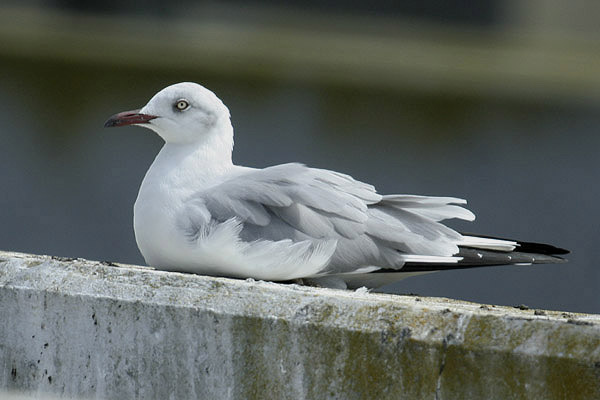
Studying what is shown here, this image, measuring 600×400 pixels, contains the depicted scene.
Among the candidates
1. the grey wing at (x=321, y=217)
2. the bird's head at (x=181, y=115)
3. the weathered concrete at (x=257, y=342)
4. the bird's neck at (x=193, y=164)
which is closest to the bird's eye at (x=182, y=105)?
the bird's head at (x=181, y=115)

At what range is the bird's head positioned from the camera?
10.8 ft

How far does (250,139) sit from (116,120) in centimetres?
904

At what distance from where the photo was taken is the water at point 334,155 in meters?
10.8

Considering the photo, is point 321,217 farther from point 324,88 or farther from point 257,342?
point 324,88

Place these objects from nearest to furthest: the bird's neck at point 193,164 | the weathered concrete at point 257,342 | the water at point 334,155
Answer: the weathered concrete at point 257,342 < the bird's neck at point 193,164 < the water at point 334,155

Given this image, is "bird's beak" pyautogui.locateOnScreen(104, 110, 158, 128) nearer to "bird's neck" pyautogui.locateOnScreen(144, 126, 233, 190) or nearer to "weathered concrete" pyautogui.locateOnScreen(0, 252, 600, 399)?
"bird's neck" pyautogui.locateOnScreen(144, 126, 233, 190)

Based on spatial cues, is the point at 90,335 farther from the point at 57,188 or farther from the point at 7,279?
the point at 57,188

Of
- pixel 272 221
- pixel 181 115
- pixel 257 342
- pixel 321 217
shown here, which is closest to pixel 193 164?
pixel 181 115

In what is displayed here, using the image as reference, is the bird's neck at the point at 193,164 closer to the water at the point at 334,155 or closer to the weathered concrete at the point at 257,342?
the weathered concrete at the point at 257,342

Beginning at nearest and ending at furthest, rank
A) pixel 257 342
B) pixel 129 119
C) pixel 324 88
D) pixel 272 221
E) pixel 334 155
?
pixel 257 342 < pixel 272 221 < pixel 129 119 < pixel 334 155 < pixel 324 88

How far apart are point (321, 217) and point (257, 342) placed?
2.36ft

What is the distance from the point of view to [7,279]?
278cm

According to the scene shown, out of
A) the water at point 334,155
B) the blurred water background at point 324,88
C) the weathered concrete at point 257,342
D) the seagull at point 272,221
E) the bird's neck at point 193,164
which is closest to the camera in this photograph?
the weathered concrete at point 257,342

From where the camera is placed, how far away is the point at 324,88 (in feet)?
44.8
